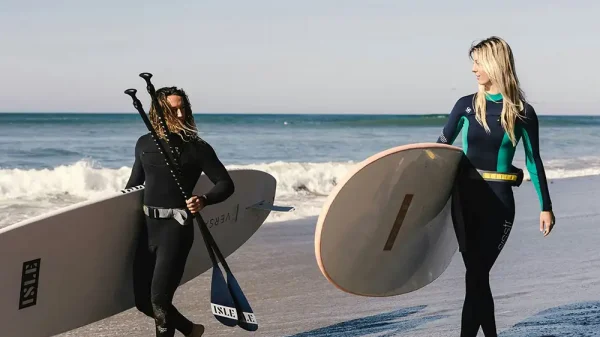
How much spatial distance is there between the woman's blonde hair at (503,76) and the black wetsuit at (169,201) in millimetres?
1203

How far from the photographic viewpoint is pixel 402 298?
4.52 m

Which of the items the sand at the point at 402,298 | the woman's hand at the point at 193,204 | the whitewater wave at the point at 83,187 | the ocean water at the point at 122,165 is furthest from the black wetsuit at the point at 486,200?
the whitewater wave at the point at 83,187

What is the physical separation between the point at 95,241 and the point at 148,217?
404 mm

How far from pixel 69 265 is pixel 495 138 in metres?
2.04

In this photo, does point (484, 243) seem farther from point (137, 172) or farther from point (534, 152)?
point (137, 172)

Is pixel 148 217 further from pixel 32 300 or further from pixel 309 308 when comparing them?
pixel 309 308

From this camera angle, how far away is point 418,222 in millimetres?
3588

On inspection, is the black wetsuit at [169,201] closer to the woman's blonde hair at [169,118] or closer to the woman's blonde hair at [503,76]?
the woman's blonde hair at [169,118]

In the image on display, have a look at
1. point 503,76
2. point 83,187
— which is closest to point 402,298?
point 503,76

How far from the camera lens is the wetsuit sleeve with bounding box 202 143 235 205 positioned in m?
3.25

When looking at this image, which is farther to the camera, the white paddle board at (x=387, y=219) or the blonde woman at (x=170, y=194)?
the white paddle board at (x=387, y=219)

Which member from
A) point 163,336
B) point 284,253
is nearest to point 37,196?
point 284,253

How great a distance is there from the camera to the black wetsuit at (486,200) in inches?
125

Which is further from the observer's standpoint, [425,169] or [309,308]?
[309,308]
